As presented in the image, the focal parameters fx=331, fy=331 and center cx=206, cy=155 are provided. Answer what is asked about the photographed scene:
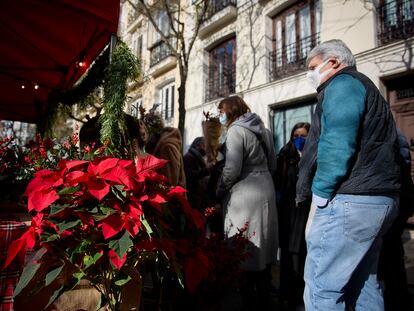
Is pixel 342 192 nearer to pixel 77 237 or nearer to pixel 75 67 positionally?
pixel 77 237

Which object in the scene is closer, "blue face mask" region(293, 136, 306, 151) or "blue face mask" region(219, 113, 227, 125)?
"blue face mask" region(219, 113, 227, 125)

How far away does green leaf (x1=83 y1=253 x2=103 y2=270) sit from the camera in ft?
4.15

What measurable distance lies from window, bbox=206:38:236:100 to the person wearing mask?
24.8 feet

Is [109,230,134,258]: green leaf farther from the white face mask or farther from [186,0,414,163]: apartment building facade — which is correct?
[186,0,414,163]: apartment building facade

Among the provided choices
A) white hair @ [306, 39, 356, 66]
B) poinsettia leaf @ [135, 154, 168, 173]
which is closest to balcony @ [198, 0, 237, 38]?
white hair @ [306, 39, 356, 66]

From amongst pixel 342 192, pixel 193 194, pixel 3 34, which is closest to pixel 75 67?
pixel 3 34

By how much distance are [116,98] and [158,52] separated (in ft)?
49.3

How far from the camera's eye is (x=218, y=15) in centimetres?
1188

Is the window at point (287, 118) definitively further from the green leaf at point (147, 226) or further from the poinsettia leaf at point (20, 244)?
the poinsettia leaf at point (20, 244)

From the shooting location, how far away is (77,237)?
1.31 metres

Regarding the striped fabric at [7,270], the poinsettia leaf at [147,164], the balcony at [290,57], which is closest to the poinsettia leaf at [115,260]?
the poinsettia leaf at [147,164]

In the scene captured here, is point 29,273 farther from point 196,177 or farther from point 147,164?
point 196,177

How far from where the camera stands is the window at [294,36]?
30.4 feet

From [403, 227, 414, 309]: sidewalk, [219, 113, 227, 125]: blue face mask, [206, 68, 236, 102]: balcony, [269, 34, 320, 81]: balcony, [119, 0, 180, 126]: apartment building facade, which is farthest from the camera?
[119, 0, 180, 126]: apartment building facade
